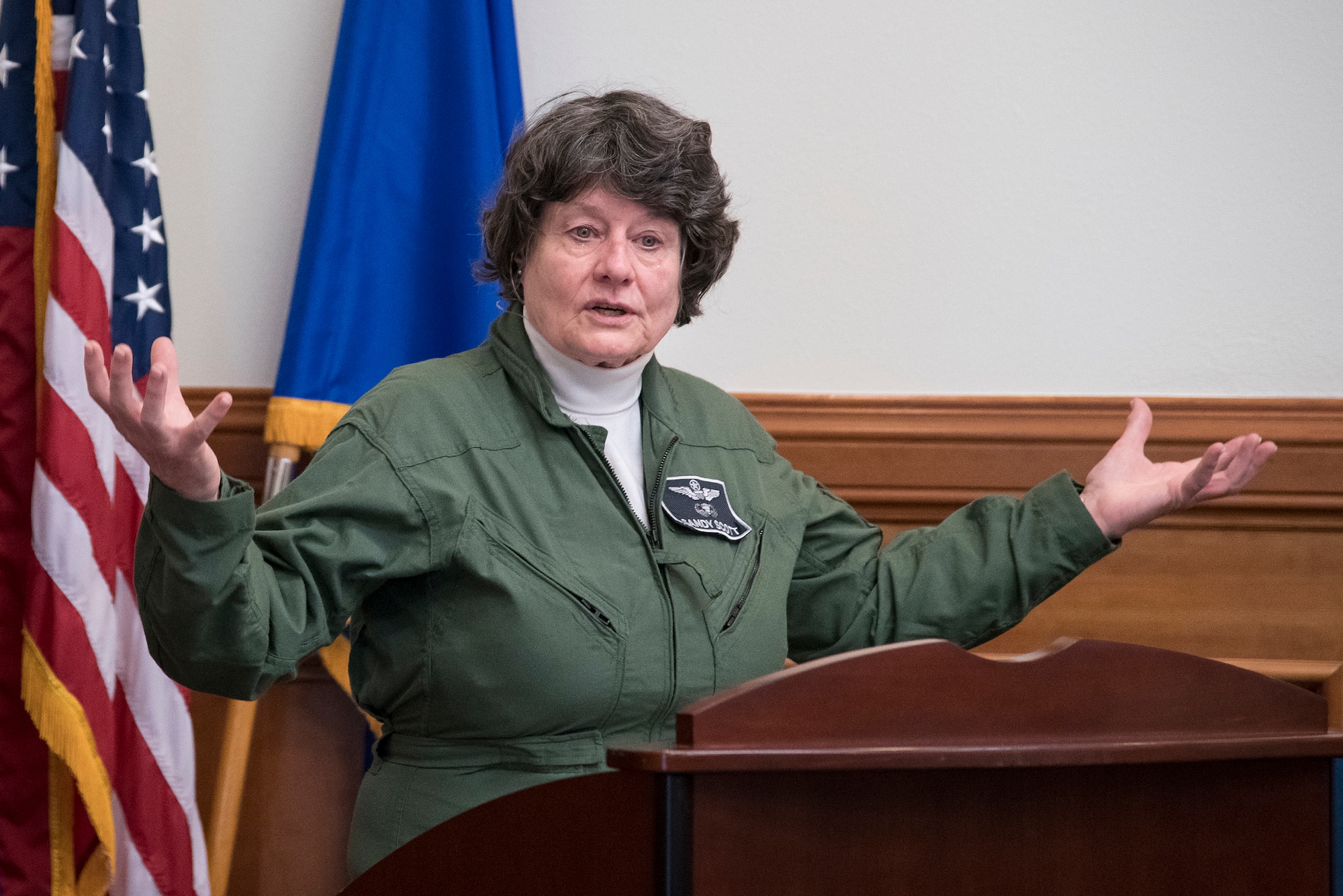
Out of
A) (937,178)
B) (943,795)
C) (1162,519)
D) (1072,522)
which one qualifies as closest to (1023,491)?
(1162,519)

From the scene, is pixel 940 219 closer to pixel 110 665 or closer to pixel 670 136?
pixel 670 136

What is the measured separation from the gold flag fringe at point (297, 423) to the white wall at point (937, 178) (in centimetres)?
25

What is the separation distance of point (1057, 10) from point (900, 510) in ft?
3.33

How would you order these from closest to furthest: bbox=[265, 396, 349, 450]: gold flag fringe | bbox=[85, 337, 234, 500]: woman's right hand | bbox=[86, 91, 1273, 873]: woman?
bbox=[85, 337, 234, 500]: woman's right hand < bbox=[86, 91, 1273, 873]: woman < bbox=[265, 396, 349, 450]: gold flag fringe

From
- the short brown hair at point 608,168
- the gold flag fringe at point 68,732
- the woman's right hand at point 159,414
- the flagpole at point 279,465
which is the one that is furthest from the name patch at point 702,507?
the gold flag fringe at point 68,732

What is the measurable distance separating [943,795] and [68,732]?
1.62m

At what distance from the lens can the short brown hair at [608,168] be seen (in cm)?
154

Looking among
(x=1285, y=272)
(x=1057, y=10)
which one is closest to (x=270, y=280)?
(x=1057, y=10)

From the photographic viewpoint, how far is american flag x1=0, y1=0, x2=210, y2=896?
196cm

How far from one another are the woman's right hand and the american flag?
107 centimetres

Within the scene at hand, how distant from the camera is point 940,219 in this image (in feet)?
7.76

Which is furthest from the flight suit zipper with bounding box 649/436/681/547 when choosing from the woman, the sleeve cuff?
the sleeve cuff

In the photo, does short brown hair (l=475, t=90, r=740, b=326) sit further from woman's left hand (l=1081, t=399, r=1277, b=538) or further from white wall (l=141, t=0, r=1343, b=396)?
white wall (l=141, t=0, r=1343, b=396)

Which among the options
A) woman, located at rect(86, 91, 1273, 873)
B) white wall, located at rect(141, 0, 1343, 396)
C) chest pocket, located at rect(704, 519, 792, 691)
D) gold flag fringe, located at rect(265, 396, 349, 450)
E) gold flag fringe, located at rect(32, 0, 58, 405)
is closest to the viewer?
woman, located at rect(86, 91, 1273, 873)
